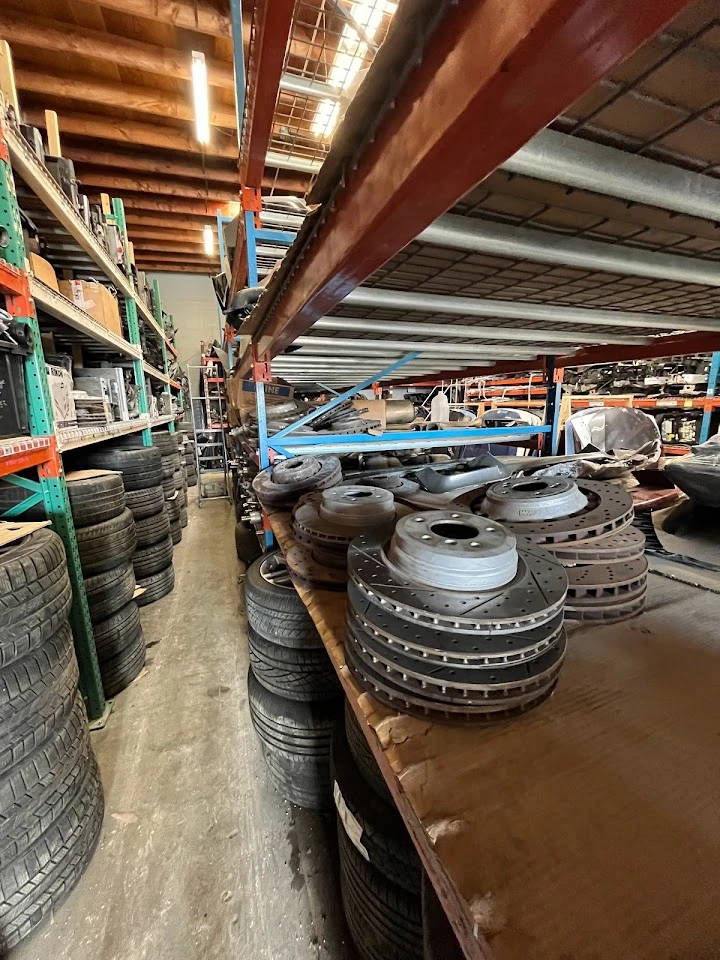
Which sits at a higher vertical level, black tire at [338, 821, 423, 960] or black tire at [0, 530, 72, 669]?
black tire at [0, 530, 72, 669]

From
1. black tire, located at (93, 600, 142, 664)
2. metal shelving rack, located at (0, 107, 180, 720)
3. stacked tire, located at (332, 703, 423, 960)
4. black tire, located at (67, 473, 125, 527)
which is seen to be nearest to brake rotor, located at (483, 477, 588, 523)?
stacked tire, located at (332, 703, 423, 960)

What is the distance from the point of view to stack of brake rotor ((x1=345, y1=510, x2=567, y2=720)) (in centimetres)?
62

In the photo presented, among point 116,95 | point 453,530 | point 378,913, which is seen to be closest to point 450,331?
point 453,530

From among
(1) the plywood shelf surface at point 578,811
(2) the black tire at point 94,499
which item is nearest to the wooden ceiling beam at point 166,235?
(2) the black tire at point 94,499

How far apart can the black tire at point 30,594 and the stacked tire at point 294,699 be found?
2.37 ft

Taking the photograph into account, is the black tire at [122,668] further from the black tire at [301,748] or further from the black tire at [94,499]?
the black tire at [301,748]

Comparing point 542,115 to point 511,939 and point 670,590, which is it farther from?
point 670,590

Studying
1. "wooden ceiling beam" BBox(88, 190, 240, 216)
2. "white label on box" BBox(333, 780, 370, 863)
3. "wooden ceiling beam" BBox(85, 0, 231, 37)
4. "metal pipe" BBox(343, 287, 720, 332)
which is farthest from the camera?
"wooden ceiling beam" BBox(88, 190, 240, 216)

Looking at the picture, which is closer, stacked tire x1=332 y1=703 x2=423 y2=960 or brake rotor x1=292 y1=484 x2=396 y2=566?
stacked tire x1=332 y1=703 x2=423 y2=960

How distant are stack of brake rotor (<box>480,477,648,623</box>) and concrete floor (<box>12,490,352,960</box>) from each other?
1327 mm

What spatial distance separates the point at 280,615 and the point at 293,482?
654 millimetres

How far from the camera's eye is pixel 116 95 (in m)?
4.07

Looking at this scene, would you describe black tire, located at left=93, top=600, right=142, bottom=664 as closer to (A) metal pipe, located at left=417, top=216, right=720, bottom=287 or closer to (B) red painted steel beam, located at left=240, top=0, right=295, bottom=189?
(A) metal pipe, located at left=417, top=216, right=720, bottom=287

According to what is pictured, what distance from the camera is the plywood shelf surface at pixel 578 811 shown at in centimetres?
38
